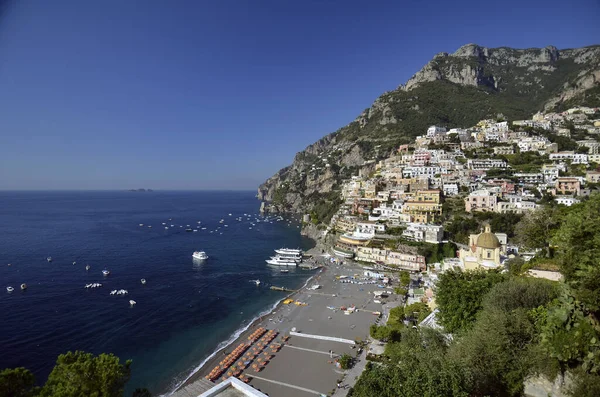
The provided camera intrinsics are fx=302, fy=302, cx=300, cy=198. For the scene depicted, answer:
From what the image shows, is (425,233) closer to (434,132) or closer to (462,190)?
(462,190)

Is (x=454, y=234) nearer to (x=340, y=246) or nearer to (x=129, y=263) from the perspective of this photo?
(x=340, y=246)

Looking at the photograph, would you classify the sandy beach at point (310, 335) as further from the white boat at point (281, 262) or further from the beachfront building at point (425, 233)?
the beachfront building at point (425, 233)

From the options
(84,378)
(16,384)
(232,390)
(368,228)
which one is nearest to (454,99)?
(368,228)

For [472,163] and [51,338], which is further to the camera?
[472,163]

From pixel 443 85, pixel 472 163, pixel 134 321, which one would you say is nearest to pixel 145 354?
pixel 134 321

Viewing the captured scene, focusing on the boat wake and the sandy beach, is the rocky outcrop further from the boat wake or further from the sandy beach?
the boat wake

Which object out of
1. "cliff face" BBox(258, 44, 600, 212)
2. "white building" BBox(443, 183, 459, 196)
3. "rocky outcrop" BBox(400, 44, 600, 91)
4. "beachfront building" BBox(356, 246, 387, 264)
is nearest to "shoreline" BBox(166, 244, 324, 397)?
"beachfront building" BBox(356, 246, 387, 264)
